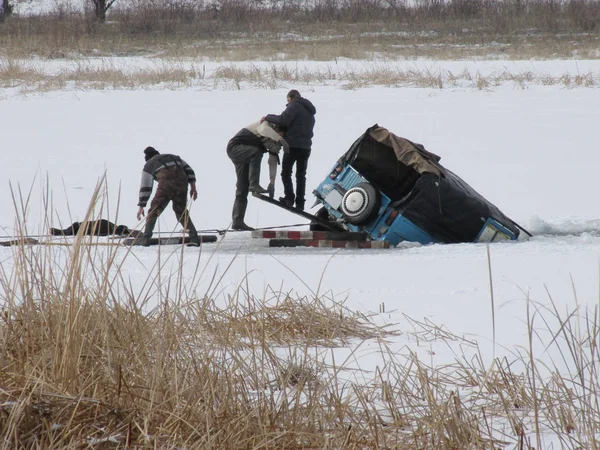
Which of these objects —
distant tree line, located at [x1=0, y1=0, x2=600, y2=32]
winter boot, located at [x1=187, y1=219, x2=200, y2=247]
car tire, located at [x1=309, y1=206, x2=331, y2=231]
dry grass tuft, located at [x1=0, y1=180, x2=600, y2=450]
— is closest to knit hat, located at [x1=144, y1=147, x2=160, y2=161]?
winter boot, located at [x1=187, y1=219, x2=200, y2=247]

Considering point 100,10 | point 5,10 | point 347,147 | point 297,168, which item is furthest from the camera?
point 100,10

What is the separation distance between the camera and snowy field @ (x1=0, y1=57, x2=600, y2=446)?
623 cm

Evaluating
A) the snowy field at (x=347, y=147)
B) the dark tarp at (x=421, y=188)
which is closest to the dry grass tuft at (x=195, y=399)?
the snowy field at (x=347, y=147)

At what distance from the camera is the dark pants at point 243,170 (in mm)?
10562

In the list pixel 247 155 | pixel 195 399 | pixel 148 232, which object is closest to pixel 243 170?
pixel 247 155

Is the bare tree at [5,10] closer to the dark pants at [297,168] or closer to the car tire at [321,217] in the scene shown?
the dark pants at [297,168]

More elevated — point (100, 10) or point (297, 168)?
point (100, 10)

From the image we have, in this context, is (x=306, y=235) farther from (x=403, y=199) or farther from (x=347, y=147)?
(x=347, y=147)

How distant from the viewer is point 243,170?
10625 millimetres

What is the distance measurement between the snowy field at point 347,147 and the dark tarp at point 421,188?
0.40 m

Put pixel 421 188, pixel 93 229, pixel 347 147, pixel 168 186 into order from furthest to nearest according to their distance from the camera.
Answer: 1. pixel 347 147
2. pixel 168 186
3. pixel 421 188
4. pixel 93 229

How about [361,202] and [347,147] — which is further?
[347,147]

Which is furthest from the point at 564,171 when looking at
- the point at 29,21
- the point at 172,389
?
the point at 29,21

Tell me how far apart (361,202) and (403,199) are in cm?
46
